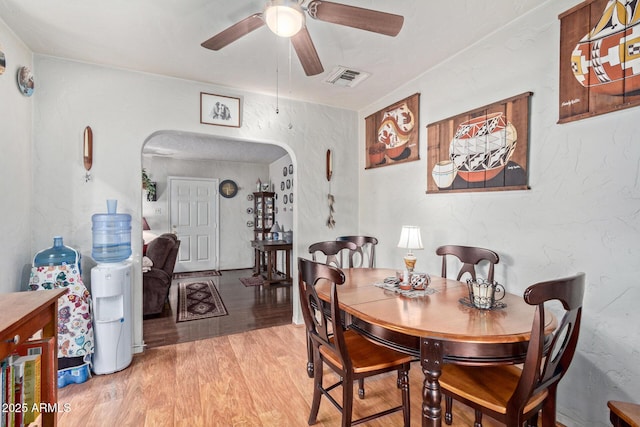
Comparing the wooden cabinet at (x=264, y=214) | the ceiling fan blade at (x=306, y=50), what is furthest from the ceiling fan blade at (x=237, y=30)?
the wooden cabinet at (x=264, y=214)

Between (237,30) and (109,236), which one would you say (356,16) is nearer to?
(237,30)

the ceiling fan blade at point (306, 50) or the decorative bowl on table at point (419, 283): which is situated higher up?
the ceiling fan blade at point (306, 50)

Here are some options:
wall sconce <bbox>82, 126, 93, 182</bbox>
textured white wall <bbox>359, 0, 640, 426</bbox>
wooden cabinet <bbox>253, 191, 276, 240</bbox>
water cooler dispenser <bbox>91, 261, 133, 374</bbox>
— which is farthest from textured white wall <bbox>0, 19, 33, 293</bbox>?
wooden cabinet <bbox>253, 191, 276, 240</bbox>

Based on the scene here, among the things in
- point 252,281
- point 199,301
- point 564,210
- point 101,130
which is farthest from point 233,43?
point 252,281

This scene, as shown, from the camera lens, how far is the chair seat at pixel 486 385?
1.26 m

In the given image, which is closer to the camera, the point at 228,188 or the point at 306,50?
the point at 306,50

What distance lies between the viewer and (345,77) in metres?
2.84

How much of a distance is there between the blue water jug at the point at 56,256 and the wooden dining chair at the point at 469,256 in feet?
9.59

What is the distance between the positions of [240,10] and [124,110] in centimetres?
152

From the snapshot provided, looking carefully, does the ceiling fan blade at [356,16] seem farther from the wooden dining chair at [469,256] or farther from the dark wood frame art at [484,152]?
the wooden dining chair at [469,256]

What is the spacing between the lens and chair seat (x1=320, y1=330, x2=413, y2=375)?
62.3 inches

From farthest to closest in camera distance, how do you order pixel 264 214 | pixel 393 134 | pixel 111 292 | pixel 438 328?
pixel 264 214
pixel 393 134
pixel 111 292
pixel 438 328

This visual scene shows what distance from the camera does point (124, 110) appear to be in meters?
2.66

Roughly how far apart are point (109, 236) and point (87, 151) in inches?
29.5
